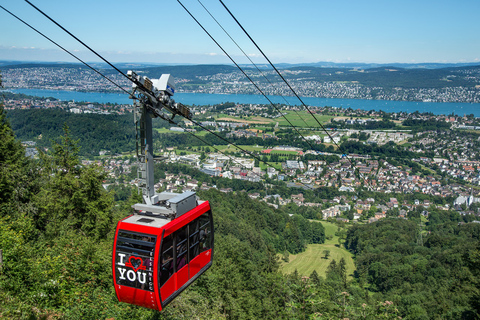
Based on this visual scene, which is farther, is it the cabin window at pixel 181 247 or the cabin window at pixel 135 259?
the cabin window at pixel 181 247

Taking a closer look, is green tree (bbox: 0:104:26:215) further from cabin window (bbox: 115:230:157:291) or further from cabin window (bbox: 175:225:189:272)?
cabin window (bbox: 175:225:189:272)

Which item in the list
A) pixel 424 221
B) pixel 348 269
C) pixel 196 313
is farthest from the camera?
pixel 424 221

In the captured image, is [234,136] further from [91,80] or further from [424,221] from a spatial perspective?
[91,80]

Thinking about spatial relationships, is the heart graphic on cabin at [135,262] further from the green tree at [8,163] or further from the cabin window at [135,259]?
the green tree at [8,163]

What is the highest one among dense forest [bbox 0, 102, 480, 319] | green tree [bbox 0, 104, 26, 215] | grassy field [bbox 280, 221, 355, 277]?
green tree [bbox 0, 104, 26, 215]

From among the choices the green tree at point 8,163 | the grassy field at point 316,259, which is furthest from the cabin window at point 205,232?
the grassy field at point 316,259

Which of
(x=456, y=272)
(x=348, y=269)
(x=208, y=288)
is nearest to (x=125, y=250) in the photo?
(x=208, y=288)

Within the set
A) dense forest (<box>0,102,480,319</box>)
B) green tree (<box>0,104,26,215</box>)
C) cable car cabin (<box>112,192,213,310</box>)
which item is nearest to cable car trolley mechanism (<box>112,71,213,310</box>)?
cable car cabin (<box>112,192,213,310</box>)

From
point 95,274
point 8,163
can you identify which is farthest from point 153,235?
point 8,163
